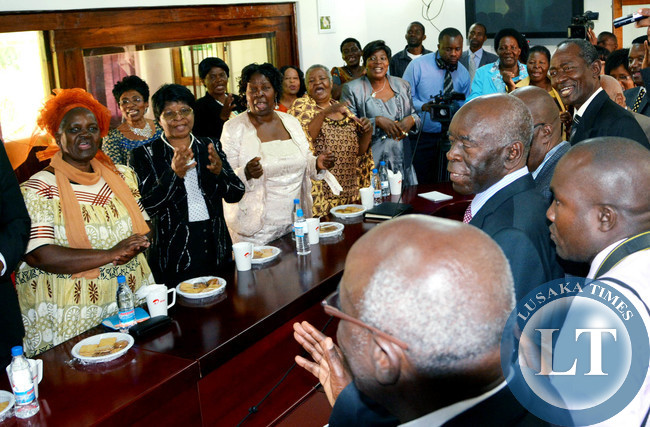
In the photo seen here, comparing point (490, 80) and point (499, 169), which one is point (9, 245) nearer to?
point (499, 169)

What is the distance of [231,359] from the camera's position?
2260 millimetres

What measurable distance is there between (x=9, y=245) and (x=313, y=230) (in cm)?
147

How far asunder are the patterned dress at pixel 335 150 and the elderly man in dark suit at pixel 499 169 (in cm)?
200

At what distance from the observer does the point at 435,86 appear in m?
6.02

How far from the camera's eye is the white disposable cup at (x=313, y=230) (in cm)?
319

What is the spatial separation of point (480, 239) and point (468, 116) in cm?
130

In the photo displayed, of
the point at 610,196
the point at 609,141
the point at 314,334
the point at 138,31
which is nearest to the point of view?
the point at 314,334

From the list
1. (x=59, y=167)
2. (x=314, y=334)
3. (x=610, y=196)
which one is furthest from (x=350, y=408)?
(x=59, y=167)

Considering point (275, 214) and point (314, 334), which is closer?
point (314, 334)

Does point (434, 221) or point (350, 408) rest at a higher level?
point (434, 221)

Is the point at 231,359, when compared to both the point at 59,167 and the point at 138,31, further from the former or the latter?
the point at 138,31

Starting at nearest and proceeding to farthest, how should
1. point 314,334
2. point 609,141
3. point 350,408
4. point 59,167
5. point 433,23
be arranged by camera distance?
point 350,408 → point 314,334 → point 609,141 → point 59,167 → point 433,23

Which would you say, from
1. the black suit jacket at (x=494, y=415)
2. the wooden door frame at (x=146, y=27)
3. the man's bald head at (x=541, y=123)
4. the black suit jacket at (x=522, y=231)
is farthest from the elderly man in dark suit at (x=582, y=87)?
the wooden door frame at (x=146, y=27)

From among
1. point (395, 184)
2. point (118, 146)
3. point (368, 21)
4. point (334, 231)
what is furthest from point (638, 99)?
point (368, 21)
